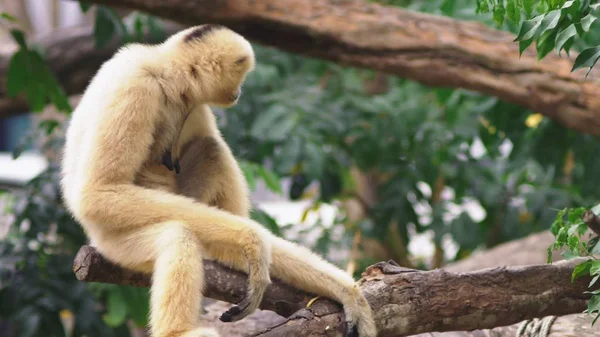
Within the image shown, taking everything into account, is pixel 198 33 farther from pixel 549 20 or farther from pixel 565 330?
pixel 565 330

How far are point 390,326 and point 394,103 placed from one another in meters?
4.07

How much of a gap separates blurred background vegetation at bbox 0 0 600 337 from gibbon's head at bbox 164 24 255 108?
1.40 metres

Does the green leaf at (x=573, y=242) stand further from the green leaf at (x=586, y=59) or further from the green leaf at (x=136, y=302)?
the green leaf at (x=136, y=302)

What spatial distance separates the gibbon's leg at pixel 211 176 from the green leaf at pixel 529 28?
1.37 meters

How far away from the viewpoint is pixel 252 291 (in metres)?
2.62

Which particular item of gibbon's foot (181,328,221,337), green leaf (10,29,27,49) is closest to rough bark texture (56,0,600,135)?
green leaf (10,29,27,49)

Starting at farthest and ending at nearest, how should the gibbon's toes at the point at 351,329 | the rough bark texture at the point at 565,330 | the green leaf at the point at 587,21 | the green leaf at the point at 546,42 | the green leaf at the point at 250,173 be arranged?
the green leaf at the point at 250,173 < the rough bark texture at the point at 565,330 < the gibbon's toes at the point at 351,329 < the green leaf at the point at 546,42 < the green leaf at the point at 587,21

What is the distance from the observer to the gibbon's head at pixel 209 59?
295 cm

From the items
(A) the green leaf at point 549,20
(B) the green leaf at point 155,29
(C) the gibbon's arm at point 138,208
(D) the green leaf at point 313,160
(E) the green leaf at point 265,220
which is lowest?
(D) the green leaf at point 313,160

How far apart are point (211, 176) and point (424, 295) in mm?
1026

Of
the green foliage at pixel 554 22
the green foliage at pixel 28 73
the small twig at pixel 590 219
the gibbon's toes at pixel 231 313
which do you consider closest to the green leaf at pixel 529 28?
the green foliage at pixel 554 22

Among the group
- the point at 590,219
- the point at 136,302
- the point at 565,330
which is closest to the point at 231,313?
the point at 590,219

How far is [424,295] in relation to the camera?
2822 millimetres

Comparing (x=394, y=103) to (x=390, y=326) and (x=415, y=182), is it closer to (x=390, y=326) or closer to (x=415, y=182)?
(x=415, y=182)
